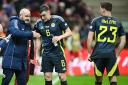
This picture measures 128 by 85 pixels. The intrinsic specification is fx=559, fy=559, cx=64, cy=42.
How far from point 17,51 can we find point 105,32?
6.95ft

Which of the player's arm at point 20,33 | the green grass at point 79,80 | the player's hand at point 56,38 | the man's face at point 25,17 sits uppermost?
the man's face at point 25,17

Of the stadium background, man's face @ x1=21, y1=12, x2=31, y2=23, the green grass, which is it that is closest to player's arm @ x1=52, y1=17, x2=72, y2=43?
man's face @ x1=21, y1=12, x2=31, y2=23

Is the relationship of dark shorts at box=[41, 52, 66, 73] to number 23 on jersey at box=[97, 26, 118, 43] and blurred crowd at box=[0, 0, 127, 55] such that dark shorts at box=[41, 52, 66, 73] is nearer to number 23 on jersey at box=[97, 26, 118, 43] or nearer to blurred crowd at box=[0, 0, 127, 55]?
number 23 on jersey at box=[97, 26, 118, 43]

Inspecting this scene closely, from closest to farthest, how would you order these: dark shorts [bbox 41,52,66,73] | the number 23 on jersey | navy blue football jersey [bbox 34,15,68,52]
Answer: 1. the number 23 on jersey
2. navy blue football jersey [bbox 34,15,68,52]
3. dark shorts [bbox 41,52,66,73]

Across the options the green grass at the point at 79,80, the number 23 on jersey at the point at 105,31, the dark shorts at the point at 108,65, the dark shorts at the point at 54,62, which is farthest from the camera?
the green grass at the point at 79,80

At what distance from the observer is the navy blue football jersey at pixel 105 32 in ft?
43.2

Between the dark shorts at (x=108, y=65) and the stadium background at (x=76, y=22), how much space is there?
493 cm

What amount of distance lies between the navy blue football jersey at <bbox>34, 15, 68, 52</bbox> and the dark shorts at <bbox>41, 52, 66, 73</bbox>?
16 centimetres

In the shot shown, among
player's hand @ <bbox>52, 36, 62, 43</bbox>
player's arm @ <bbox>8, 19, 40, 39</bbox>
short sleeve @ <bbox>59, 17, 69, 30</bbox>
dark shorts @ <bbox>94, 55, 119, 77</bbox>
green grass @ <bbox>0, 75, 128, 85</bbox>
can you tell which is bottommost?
green grass @ <bbox>0, 75, 128, 85</bbox>

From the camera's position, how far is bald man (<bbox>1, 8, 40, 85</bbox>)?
1288 centimetres

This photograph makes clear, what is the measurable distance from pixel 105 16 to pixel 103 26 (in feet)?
0.84

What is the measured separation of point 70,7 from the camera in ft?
86.7

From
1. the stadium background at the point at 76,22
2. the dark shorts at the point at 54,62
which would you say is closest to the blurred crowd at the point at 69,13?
the stadium background at the point at 76,22

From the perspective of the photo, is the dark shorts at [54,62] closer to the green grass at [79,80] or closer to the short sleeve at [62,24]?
the short sleeve at [62,24]
